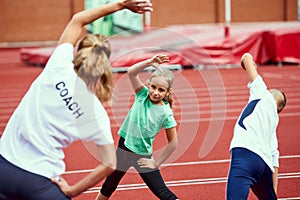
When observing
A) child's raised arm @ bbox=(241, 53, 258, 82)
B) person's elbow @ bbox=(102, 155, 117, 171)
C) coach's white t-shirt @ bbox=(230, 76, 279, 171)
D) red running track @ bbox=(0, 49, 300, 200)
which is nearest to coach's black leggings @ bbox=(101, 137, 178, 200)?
red running track @ bbox=(0, 49, 300, 200)

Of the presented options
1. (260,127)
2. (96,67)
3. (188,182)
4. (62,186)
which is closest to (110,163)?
(62,186)

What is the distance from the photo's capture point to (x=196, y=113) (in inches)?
459

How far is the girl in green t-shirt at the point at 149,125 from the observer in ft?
16.0

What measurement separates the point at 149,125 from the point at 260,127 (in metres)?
0.88

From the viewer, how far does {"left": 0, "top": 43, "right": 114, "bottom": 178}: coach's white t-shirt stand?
3.26 meters

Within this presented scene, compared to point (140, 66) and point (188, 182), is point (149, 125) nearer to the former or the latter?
point (140, 66)

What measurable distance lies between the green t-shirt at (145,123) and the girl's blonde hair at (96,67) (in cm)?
159

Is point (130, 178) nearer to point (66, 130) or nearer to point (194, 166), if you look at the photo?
point (194, 166)

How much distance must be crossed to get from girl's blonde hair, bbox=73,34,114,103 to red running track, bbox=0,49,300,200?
1.63 metres

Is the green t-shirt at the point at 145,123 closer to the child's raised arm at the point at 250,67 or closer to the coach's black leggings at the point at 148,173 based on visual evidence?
the coach's black leggings at the point at 148,173

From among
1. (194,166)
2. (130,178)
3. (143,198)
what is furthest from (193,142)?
(143,198)

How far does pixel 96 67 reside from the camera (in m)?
3.26

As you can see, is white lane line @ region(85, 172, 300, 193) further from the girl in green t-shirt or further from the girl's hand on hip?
the girl's hand on hip

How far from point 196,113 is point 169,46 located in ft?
22.4
